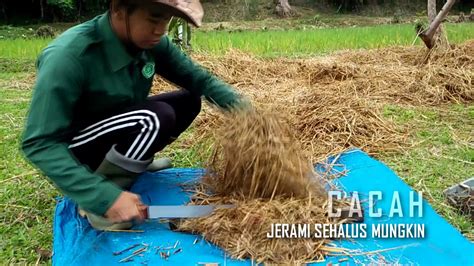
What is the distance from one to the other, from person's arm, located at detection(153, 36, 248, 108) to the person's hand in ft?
2.09

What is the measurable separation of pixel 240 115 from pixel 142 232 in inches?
20.5

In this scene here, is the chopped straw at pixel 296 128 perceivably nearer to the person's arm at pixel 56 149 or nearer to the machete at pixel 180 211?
the machete at pixel 180 211

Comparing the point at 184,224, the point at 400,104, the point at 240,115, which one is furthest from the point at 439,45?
the point at 184,224

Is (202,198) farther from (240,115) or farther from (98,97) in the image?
(98,97)

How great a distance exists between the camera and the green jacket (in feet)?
5.17

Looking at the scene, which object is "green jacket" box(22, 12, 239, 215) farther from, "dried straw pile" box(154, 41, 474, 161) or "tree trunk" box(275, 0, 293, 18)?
"tree trunk" box(275, 0, 293, 18)

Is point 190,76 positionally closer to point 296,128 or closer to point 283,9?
point 296,128

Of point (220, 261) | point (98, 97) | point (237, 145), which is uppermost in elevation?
point (98, 97)

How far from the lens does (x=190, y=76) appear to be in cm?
218

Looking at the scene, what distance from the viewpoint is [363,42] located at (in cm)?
768

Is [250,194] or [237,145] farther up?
[237,145]

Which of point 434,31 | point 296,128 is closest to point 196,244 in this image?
point 296,128

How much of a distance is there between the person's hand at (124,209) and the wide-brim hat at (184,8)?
536 mm

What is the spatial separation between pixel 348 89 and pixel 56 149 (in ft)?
8.93
